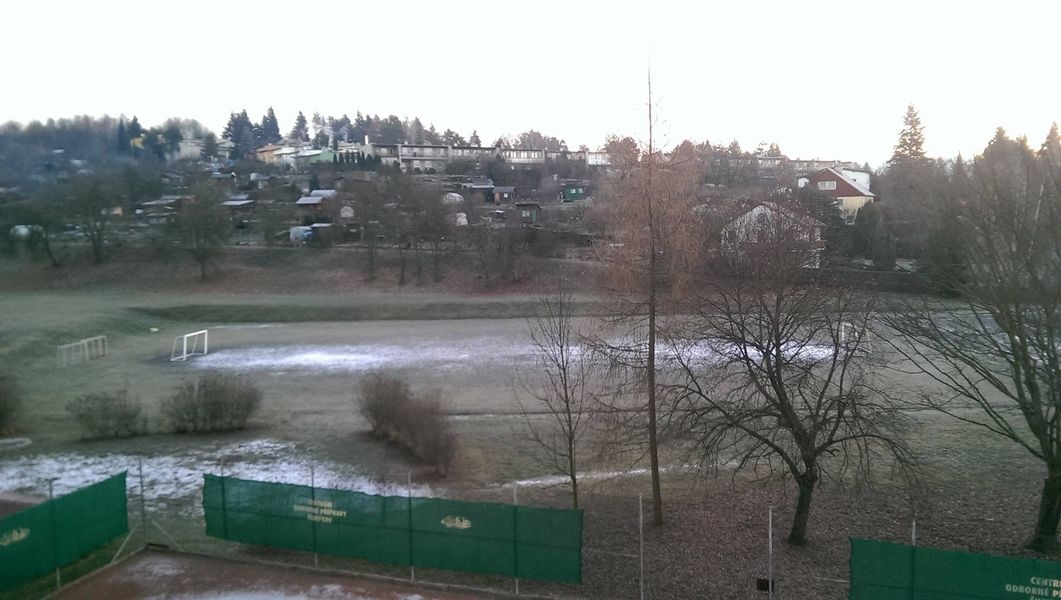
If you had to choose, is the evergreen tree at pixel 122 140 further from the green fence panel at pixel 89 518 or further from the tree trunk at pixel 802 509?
the tree trunk at pixel 802 509

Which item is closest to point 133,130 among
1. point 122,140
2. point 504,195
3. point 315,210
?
→ point 122,140

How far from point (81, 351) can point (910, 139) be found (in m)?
76.9

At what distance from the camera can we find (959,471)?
49.3 ft

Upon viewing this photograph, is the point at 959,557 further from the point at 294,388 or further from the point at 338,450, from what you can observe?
the point at 294,388

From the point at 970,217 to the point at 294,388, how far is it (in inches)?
814

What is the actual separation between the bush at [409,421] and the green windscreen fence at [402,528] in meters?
4.67

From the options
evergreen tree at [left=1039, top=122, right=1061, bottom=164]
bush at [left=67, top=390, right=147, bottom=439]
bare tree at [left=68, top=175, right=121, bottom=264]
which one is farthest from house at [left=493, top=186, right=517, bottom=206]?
evergreen tree at [left=1039, top=122, right=1061, bottom=164]

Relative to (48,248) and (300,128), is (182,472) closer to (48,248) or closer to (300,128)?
(48,248)

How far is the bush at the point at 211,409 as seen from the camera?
19.5 meters

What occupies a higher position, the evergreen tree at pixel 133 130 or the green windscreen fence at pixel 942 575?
the evergreen tree at pixel 133 130

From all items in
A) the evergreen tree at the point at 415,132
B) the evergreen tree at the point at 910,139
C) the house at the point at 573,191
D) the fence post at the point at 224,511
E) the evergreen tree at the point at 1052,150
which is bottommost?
the fence post at the point at 224,511

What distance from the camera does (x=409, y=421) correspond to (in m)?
17.4

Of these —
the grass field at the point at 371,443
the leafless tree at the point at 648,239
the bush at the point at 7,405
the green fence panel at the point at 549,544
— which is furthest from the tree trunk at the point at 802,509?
the bush at the point at 7,405

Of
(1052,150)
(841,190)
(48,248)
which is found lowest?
(48,248)
